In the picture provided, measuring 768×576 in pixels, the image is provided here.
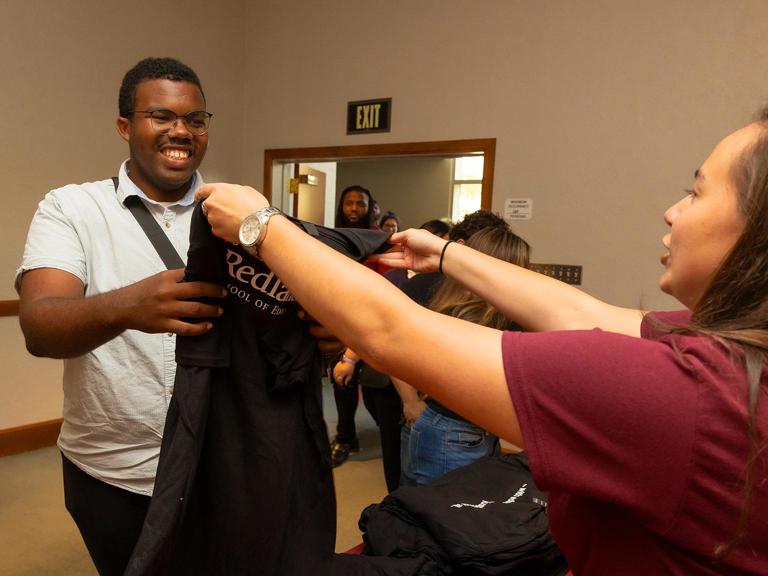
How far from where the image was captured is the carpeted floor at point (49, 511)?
2746 mm

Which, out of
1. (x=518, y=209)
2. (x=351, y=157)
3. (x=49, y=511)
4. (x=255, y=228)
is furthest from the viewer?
(x=351, y=157)

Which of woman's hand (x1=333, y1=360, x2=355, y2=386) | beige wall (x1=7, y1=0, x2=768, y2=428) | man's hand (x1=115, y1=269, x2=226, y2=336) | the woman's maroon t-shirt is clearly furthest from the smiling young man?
beige wall (x1=7, y1=0, x2=768, y2=428)

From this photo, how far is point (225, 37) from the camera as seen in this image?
5.16 meters

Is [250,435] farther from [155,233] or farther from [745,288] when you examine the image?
[745,288]

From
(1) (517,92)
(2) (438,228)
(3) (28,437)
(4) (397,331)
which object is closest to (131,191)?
(4) (397,331)

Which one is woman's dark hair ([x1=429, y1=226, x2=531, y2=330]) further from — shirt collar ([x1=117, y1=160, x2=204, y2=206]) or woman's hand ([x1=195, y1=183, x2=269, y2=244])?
woman's hand ([x1=195, y1=183, x2=269, y2=244])

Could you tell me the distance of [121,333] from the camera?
1203mm

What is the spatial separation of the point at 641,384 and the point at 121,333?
3.35ft

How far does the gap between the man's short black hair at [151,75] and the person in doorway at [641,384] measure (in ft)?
2.91

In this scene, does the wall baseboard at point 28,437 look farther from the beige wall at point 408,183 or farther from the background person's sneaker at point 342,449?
the beige wall at point 408,183

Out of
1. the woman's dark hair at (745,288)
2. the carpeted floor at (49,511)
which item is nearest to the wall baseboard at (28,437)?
the carpeted floor at (49,511)

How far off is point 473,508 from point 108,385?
3.55ft

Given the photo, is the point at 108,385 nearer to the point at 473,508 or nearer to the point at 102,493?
the point at 102,493

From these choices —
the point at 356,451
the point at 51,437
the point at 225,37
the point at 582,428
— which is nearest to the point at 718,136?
the point at 356,451
